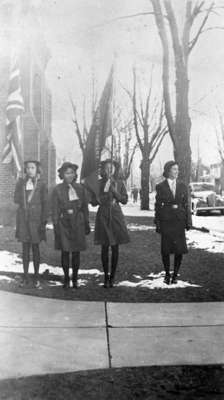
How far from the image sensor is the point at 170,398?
314cm

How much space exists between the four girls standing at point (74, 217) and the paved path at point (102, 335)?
1.05 m

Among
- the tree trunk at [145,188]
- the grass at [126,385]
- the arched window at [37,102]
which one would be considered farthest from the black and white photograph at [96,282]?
the tree trunk at [145,188]

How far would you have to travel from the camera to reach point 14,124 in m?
6.45

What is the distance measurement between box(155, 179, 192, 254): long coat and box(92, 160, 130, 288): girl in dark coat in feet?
1.86

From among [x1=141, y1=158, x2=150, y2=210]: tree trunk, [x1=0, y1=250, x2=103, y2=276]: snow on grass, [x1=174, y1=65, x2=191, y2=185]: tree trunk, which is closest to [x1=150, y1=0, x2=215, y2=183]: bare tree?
[x1=174, y1=65, x2=191, y2=185]: tree trunk

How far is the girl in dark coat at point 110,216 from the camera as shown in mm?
6426

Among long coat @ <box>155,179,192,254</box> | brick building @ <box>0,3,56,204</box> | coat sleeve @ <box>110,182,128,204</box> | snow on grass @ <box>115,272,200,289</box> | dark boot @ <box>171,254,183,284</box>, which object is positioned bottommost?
snow on grass @ <box>115,272,200,289</box>

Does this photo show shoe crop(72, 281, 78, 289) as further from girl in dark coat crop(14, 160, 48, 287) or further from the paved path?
the paved path

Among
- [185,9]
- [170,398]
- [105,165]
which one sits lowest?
[170,398]

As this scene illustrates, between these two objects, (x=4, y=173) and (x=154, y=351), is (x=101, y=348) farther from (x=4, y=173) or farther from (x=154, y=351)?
(x=4, y=173)

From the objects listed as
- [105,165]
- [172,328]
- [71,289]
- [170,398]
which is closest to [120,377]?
[170,398]

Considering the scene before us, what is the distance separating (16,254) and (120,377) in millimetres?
5548

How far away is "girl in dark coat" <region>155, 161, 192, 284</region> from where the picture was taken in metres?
6.66

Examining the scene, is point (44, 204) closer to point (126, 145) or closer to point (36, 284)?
point (36, 284)
